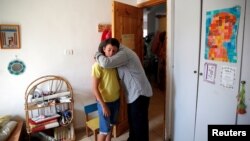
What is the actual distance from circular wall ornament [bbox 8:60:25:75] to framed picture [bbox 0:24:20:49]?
19 cm

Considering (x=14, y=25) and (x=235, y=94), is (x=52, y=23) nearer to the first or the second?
(x=14, y=25)

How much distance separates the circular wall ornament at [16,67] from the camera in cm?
247

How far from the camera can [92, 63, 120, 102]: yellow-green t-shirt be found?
202cm

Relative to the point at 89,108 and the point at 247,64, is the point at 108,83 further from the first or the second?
the point at 247,64

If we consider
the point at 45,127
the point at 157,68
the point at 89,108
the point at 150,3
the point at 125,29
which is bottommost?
the point at 45,127

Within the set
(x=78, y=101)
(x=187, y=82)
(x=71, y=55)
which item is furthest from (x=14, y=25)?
(x=187, y=82)

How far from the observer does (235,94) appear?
5.12 feet

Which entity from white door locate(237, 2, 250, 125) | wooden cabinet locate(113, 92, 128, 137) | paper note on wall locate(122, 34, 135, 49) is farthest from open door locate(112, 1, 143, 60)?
white door locate(237, 2, 250, 125)

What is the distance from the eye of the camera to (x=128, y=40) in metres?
2.82

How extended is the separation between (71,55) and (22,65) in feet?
2.07

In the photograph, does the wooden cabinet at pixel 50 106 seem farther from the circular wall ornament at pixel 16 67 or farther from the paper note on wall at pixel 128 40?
the paper note on wall at pixel 128 40

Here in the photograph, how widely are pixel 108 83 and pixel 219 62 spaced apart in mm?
1064

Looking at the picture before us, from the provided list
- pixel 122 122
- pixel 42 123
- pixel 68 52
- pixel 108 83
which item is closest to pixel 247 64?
pixel 108 83

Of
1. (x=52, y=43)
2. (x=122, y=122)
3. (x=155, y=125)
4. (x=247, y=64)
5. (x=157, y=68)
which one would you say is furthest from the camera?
(x=157, y=68)
